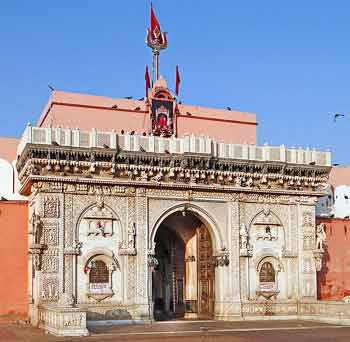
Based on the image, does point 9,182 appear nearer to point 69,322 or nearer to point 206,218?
point 206,218

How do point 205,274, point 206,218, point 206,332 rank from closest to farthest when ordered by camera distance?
point 206,332 → point 206,218 → point 205,274

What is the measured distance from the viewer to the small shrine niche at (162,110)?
87.6 feet

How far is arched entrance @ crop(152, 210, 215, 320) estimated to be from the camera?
25422 mm

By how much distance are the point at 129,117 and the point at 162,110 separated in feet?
4.30

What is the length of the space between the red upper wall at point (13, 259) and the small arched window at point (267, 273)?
822 cm

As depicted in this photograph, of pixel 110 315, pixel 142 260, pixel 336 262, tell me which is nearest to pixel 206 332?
pixel 110 315

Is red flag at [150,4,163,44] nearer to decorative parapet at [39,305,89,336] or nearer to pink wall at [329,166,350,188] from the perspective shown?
pink wall at [329,166,350,188]

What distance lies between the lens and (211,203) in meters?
24.6

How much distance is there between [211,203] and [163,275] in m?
5.77

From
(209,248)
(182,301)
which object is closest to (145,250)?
(209,248)

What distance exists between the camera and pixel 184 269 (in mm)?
27641

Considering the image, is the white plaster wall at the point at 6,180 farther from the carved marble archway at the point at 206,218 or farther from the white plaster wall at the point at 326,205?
the white plaster wall at the point at 326,205

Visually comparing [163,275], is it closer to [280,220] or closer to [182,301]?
[182,301]

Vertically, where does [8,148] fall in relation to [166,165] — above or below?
above
